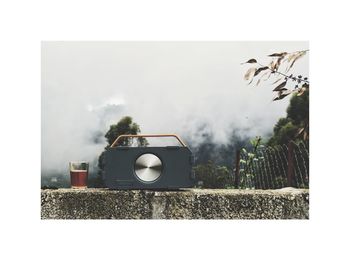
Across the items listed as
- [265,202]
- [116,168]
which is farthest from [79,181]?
[265,202]

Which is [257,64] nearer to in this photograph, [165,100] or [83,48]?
[165,100]

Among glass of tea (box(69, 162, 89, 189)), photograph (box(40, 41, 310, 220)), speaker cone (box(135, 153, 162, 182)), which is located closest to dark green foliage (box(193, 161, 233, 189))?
photograph (box(40, 41, 310, 220))

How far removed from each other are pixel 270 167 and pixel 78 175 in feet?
3.81

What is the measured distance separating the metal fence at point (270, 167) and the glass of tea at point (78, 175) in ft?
2.98

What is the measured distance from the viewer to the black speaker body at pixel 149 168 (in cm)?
369

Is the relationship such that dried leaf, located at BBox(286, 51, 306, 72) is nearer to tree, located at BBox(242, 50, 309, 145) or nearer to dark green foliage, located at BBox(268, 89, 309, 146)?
tree, located at BBox(242, 50, 309, 145)

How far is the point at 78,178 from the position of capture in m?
3.86

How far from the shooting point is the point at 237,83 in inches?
155

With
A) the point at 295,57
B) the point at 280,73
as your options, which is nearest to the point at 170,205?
the point at 280,73

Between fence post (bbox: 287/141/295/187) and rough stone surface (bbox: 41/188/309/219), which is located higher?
fence post (bbox: 287/141/295/187)

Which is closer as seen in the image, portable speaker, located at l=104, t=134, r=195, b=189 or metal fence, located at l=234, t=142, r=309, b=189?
portable speaker, located at l=104, t=134, r=195, b=189

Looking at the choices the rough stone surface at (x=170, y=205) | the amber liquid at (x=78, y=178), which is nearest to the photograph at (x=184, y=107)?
the amber liquid at (x=78, y=178)

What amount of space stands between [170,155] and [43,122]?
808 mm

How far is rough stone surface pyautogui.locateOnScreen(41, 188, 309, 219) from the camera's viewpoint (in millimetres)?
3729
